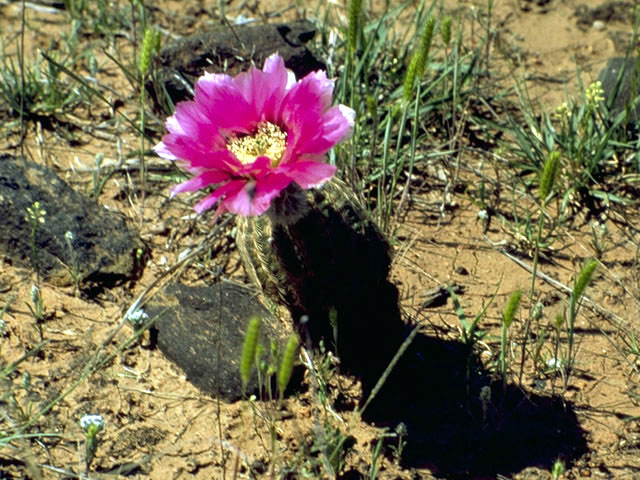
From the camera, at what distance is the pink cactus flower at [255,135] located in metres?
2.38

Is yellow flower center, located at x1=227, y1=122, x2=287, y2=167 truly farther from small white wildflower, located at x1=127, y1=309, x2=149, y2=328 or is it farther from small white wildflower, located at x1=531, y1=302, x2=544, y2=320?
small white wildflower, located at x1=531, y1=302, x2=544, y2=320

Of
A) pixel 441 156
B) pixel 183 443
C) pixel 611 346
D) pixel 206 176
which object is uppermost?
pixel 206 176

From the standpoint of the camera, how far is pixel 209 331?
326cm

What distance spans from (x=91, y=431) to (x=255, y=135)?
100 centimetres

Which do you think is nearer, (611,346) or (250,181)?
(250,181)

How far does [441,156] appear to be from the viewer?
4156mm

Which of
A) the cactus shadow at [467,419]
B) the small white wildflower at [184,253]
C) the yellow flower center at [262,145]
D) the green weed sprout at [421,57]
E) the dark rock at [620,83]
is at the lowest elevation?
the cactus shadow at [467,419]

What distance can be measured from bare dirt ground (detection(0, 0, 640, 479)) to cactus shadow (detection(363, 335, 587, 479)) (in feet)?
0.06

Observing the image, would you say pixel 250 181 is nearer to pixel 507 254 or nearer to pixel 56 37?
pixel 507 254

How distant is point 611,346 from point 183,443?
166 cm

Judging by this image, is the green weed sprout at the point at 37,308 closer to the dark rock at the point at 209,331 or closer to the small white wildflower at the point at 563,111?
the dark rock at the point at 209,331

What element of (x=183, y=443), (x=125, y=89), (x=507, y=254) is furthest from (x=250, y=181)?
(x=125, y=89)

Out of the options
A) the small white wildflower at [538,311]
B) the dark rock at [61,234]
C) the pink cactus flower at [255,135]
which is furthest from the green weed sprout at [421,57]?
the dark rock at [61,234]

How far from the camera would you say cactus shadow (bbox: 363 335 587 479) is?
9.79 ft
